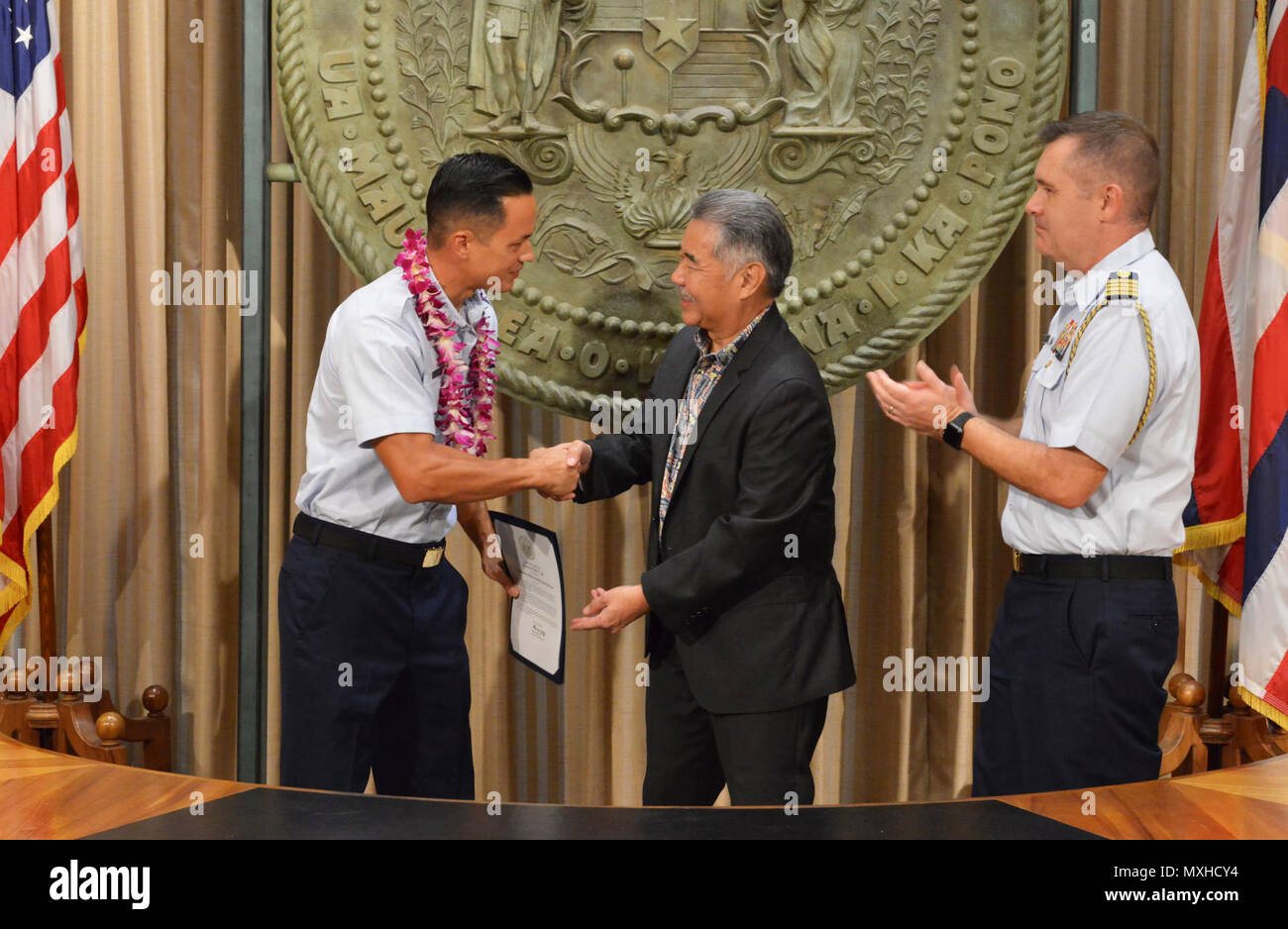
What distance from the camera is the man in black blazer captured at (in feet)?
7.47

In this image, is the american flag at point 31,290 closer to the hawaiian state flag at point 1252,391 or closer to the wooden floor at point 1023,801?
the wooden floor at point 1023,801

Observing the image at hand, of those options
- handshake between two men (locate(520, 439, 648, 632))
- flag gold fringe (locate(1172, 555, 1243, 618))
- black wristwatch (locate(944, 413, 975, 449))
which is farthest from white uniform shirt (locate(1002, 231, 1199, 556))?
handshake between two men (locate(520, 439, 648, 632))

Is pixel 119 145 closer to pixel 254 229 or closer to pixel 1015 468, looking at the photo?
pixel 254 229

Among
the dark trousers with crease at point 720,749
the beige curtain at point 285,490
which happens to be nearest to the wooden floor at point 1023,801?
the dark trousers with crease at point 720,749

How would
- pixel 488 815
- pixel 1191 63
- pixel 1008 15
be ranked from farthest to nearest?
1. pixel 1191 63
2. pixel 1008 15
3. pixel 488 815

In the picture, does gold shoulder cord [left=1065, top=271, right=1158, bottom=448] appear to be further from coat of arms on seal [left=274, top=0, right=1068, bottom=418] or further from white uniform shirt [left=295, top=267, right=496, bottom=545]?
white uniform shirt [left=295, top=267, right=496, bottom=545]

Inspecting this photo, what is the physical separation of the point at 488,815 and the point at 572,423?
5.87 feet

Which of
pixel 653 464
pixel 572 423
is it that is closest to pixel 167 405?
pixel 572 423

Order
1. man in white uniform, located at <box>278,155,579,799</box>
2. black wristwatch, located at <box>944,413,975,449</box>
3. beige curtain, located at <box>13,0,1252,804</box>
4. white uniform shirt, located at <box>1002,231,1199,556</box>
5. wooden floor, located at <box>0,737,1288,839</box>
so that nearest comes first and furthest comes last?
1. wooden floor, located at <box>0,737,1288,839</box>
2. white uniform shirt, located at <box>1002,231,1199,556</box>
3. black wristwatch, located at <box>944,413,975,449</box>
4. man in white uniform, located at <box>278,155,579,799</box>
5. beige curtain, located at <box>13,0,1252,804</box>

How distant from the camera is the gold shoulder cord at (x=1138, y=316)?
215 cm

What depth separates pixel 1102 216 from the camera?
2.25 meters

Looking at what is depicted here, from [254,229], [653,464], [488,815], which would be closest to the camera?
[488,815]

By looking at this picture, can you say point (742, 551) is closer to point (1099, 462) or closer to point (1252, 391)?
point (1099, 462)

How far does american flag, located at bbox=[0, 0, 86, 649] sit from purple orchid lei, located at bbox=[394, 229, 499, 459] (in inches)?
Result: 36.1
